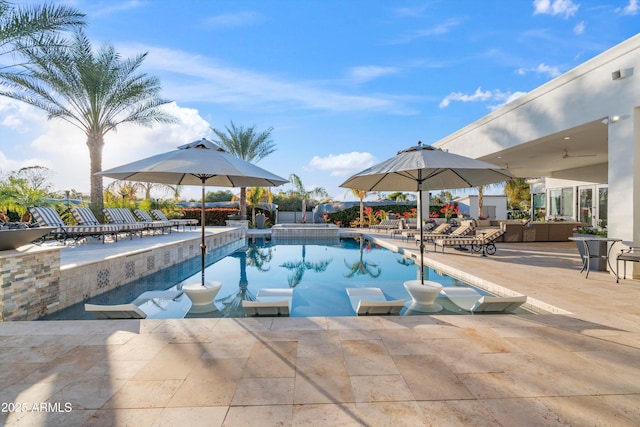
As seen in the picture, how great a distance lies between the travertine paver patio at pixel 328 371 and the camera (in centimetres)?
224

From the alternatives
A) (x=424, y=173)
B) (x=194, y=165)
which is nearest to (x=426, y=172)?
(x=424, y=173)

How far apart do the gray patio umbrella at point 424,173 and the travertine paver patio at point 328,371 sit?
6.15ft

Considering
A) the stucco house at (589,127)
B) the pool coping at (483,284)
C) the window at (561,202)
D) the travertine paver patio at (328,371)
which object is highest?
the stucco house at (589,127)

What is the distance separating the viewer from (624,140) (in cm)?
659

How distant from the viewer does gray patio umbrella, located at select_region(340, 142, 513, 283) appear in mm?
4766

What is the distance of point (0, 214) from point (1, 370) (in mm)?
11306

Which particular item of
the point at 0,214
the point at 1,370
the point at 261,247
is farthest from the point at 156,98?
the point at 1,370

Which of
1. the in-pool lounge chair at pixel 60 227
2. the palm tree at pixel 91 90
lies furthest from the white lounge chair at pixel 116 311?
the palm tree at pixel 91 90

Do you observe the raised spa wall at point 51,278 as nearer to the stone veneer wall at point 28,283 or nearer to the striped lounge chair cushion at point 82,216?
the stone veneer wall at point 28,283

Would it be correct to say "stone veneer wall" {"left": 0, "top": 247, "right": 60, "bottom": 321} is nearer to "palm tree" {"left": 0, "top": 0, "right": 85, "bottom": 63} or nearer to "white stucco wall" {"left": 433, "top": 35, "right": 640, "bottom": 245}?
"palm tree" {"left": 0, "top": 0, "right": 85, "bottom": 63}

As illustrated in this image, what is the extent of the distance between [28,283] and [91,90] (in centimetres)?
1141

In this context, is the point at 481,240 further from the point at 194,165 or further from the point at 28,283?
the point at 28,283

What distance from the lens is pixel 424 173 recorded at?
6957mm

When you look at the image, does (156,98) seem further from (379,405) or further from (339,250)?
(379,405)
